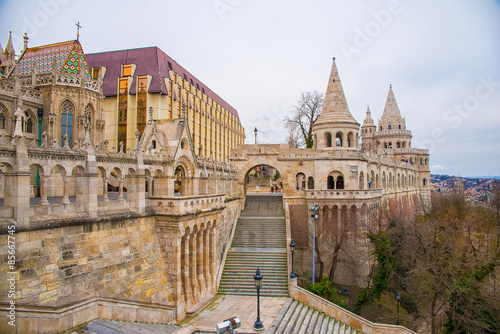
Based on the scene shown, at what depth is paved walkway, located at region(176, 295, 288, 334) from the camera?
637 inches

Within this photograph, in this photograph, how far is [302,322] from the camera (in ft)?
58.2

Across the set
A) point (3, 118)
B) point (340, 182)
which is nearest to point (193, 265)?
point (3, 118)

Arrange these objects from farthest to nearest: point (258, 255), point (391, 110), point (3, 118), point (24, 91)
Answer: point (391, 110), point (258, 255), point (24, 91), point (3, 118)

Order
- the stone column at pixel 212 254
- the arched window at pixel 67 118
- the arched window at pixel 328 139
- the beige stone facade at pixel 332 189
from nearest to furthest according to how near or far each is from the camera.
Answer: the stone column at pixel 212 254 < the arched window at pixel 67 118 < the beige stone facade at pixel 332 189 < the arched window at pixel 328 139

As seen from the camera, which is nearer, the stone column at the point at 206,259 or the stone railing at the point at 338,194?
the stone column at the point at 206,259

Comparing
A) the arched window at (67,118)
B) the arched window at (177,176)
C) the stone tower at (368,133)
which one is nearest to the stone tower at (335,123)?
the arched window at (177,176)

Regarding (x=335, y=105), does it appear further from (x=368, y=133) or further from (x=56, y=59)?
(x=368, y=133)

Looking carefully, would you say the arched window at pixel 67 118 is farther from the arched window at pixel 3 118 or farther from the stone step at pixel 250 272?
the stone step at pixel 250 272

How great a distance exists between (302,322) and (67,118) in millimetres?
19697

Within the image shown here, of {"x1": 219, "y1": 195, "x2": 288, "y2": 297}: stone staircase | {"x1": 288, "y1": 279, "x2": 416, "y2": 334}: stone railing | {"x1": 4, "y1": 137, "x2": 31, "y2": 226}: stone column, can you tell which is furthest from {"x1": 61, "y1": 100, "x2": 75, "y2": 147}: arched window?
{"x1": 288, "y1": 279, "x2": 416, "y2": 334}: stone railing

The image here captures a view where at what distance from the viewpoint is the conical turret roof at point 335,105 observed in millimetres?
33406

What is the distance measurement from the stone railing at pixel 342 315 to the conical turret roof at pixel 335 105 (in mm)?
18386

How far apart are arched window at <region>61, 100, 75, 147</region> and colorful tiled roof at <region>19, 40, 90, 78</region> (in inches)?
94.8

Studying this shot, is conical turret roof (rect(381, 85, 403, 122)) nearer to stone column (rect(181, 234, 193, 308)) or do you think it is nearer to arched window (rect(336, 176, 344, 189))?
arched window (rect(336, 176, 344, 189))
